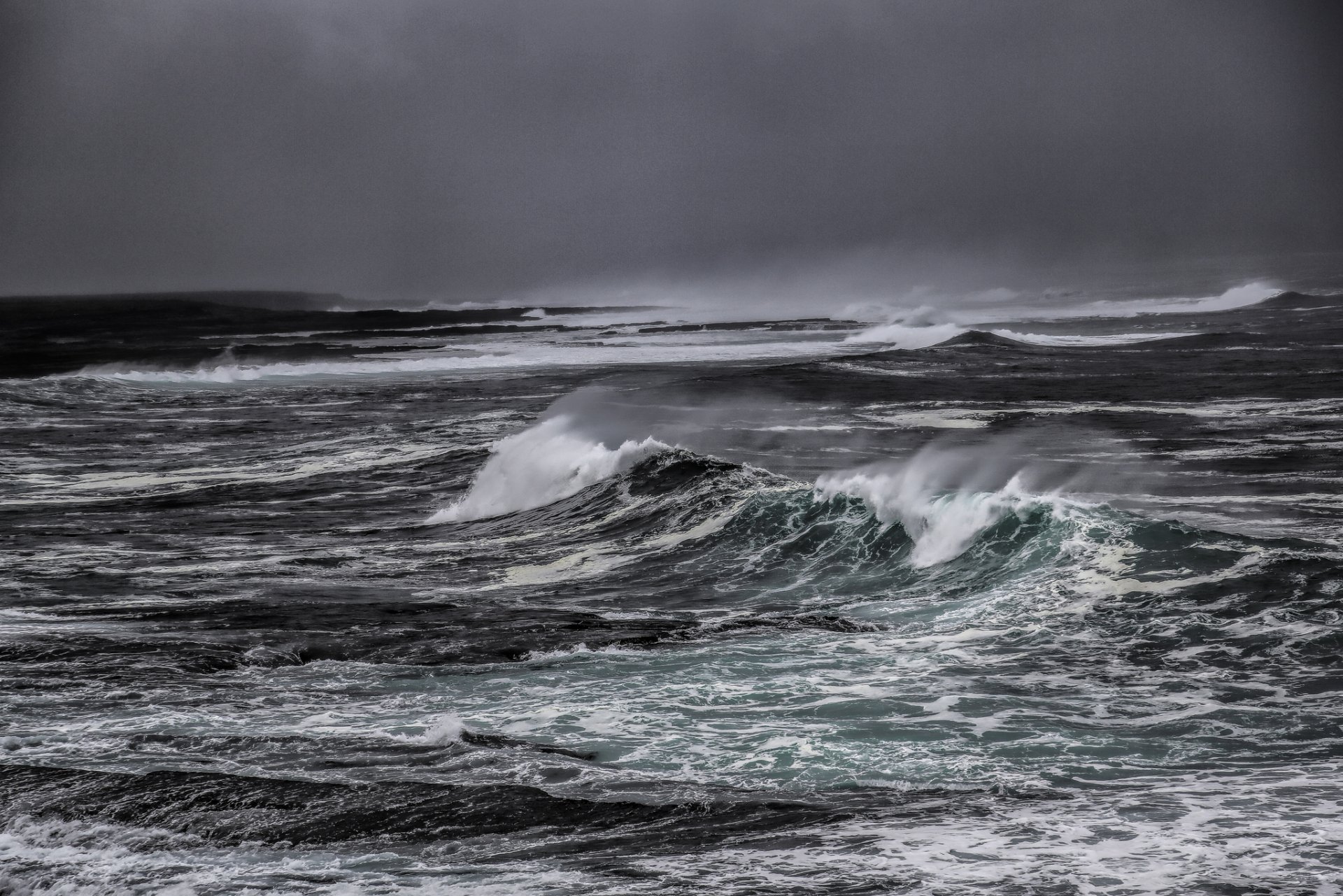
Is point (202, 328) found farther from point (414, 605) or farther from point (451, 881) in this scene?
point (451, 881)

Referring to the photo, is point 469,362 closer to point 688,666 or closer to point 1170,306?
point 1170,306

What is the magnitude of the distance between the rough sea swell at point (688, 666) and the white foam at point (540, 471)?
89mm

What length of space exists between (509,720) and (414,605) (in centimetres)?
383

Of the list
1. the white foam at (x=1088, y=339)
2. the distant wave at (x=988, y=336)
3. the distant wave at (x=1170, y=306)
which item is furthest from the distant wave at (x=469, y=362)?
the distant wave at (x=1170, y=306)

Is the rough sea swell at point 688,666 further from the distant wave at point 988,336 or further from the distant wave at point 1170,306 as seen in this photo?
the distant wave at point 1170,306

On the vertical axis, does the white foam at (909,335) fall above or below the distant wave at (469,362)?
A: above

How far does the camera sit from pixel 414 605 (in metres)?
12.4

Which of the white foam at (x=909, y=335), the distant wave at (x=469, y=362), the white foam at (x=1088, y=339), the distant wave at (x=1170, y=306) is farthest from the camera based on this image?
the distant wave at (x=1170, y=306)

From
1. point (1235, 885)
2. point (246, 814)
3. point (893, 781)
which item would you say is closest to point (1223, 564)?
point (893, 781)

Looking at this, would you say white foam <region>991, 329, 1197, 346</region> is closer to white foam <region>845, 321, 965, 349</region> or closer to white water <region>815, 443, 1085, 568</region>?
white foam <region>845, 321, 965, 349</region>

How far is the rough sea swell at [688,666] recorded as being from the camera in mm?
6508

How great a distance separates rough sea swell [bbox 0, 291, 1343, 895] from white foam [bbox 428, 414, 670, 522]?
9cm

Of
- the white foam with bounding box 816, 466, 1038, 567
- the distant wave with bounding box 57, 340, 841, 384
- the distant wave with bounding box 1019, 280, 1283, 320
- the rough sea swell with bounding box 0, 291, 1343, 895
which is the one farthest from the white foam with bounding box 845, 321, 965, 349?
the white foam with bounding box 816, 466, 1038, 567

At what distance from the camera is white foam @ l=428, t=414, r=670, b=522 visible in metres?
19.3
